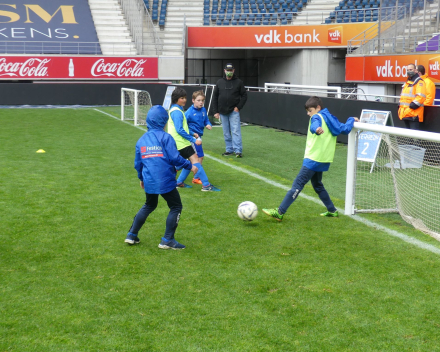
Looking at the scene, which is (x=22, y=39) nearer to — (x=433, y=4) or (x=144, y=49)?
(x=144, y=49)

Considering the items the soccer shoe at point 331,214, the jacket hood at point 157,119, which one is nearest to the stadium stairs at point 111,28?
the soccer shoe at point 331,214

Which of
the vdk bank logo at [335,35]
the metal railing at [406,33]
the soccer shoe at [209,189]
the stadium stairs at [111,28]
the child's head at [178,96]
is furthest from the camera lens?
the stadium stairs at [111,28]

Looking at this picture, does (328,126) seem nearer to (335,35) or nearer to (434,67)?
(434,67)

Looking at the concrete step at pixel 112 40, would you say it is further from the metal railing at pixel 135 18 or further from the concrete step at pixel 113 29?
the concrete step at pixel 113 29

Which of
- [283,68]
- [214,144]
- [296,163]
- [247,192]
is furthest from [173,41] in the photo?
[247,192]

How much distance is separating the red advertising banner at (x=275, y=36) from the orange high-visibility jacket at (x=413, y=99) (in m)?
18.2

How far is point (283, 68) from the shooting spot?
32750 mm

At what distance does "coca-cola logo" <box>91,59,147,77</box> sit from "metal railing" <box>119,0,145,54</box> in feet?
4.79

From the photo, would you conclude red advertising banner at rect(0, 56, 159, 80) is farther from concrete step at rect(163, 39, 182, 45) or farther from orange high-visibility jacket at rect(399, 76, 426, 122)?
orange high-visibility jacket at rect(399, 76, 426, 122)

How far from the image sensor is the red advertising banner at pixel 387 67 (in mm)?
18797

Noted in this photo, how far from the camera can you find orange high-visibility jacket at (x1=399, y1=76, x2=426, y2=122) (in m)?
10.9

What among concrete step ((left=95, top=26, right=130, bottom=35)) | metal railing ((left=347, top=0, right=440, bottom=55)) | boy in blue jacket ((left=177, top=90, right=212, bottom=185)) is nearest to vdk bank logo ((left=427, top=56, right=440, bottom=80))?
metal railing ((left=347, top=0, right=440, bottom=55))

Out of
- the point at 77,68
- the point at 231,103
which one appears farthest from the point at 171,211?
the point at 77,68

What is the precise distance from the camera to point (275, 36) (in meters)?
30.1
